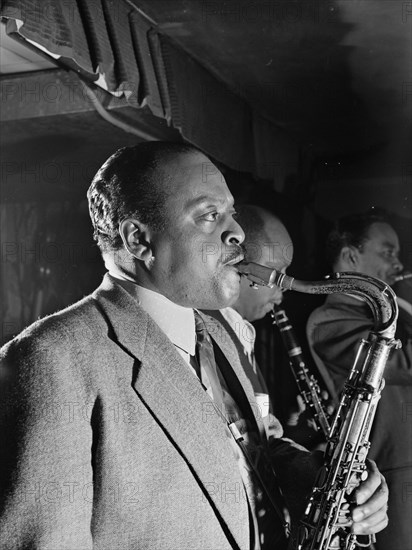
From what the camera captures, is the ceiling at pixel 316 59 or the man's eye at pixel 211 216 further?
the ceiling at pixel 316 59

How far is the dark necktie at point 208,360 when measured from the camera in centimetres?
153

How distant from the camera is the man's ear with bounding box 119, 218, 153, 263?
1.43m

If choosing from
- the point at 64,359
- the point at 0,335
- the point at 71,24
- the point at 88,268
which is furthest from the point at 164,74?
the point at 64,359

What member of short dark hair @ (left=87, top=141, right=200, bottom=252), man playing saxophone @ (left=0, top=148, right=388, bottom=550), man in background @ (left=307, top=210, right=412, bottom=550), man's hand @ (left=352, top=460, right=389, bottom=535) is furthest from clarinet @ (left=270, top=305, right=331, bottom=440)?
short dark hair @ (left=87, top=141, right=200, bottom=252)

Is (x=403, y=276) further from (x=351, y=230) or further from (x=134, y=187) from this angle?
(x=134, y=187)

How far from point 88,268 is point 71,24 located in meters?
1.37

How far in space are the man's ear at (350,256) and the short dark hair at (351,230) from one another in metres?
0.02

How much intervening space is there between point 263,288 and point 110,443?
1588 mm

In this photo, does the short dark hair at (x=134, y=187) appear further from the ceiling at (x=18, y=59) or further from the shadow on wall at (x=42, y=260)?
the shadow on wall at (x=42, y=260)

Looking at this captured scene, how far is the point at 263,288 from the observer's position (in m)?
2.69

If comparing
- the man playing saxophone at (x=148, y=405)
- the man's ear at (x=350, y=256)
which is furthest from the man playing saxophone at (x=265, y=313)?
the man playing saxophone at (x=148, y=405)

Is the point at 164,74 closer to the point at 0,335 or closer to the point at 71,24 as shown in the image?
the point at 71,24

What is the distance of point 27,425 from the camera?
3.65ft

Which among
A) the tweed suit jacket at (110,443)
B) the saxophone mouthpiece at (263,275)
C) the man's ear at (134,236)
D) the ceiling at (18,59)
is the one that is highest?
the ceiling at (18,59)
